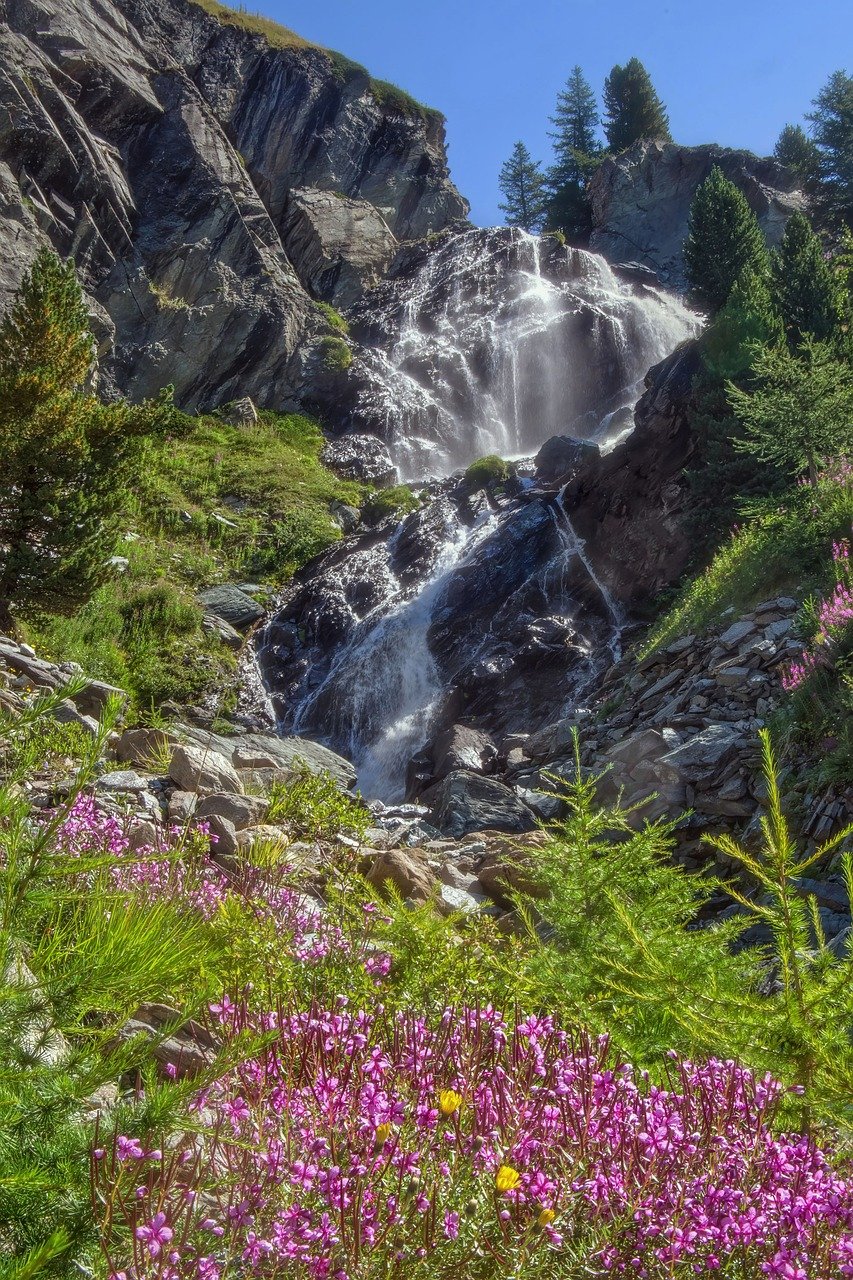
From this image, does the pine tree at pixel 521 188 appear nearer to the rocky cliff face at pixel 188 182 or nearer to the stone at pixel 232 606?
the rocky cliff face at pixel 188 182

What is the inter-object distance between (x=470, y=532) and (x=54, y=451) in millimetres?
12028

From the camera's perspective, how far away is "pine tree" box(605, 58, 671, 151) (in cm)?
4450

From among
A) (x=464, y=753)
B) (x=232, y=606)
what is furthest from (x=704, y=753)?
(x=232, y=606)

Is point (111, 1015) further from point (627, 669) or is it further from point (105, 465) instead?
point (627, 669)

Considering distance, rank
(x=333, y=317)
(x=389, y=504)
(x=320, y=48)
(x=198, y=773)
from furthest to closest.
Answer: (x=320, y=48) < (x=333, y=317) < (x=389, y=504) < (x=198, y=773)

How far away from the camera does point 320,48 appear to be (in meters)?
39.3

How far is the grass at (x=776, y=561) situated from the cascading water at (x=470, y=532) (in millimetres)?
2970

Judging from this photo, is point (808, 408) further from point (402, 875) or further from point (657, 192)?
point (657, 192)

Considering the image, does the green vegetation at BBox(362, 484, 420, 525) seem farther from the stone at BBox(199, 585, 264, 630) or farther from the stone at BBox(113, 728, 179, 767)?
the stone at BBox(113, 728, 179, 767)

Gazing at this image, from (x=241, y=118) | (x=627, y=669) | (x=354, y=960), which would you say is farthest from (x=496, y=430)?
(x=354, y=960)

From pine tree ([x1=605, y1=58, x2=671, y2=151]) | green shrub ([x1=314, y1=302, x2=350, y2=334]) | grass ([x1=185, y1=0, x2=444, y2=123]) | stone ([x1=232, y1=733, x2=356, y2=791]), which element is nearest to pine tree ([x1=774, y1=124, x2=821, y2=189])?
pine tree ([x1=605, y1=58, x2=671, y2=151])

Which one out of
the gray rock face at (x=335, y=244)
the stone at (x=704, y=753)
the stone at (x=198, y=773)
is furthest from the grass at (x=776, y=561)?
the gray rock face at (x=335, y=244)

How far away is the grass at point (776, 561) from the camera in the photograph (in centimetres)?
984

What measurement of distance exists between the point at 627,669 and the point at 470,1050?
37.5 feet
